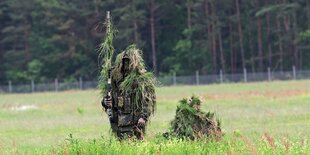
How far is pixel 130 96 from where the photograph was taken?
656 inches

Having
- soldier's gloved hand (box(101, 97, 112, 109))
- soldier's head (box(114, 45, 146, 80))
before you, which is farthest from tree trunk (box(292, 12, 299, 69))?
soldier's gloved hand (box(101, 97, 112, 109))

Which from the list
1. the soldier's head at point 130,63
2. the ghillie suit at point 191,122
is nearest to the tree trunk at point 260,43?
the ghillie suit at point 191,122

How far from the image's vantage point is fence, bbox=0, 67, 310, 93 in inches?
2992

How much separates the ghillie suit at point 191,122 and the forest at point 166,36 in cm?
6648

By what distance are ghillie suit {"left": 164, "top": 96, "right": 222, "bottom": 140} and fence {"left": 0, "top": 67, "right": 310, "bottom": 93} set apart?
180ft

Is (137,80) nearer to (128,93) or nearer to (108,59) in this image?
(128,93)

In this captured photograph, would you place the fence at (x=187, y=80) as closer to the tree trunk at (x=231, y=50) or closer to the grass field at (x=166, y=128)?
the tree trunk at (x=231, y=50)

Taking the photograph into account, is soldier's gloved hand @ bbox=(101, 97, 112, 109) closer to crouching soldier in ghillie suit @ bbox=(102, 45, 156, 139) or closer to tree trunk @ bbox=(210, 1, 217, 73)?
crouching soldier in ghillie suit @ bbox=(102, 45, 156, 139)

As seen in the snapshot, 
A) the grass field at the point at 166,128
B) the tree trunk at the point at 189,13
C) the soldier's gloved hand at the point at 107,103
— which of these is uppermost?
the tree trunk at the point at 189,13

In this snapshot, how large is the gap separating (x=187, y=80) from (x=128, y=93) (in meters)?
65.3

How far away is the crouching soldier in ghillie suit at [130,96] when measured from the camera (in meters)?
16.5

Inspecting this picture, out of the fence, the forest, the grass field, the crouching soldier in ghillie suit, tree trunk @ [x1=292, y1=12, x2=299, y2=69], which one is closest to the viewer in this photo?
the grass field

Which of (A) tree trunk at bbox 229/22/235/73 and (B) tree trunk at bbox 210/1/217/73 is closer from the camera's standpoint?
(B) tree trunk at bbox 210/1/217/73

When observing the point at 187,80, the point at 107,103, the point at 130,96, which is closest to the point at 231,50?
the point at 187,80
